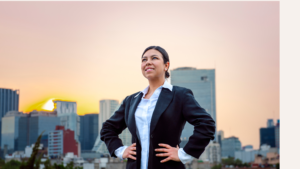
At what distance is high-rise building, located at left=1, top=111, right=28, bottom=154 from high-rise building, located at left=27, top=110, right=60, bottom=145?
5.17 ft

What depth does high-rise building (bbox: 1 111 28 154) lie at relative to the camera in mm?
121938

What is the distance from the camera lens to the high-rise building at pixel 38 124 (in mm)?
125750

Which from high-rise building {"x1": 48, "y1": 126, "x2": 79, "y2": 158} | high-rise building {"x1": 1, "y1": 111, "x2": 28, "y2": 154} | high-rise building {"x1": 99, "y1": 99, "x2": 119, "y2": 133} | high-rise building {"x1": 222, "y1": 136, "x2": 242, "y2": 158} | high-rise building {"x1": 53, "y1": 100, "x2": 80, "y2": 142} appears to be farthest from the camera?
high-rise building {"x1": 222, "y1": 136, "x2": 242, "y2": 158}

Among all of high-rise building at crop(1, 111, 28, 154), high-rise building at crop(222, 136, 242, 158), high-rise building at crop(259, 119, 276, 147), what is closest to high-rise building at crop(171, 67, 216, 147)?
high-rise building at crop(222, 136, 242, 158)

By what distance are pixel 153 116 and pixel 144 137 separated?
6.2 inches

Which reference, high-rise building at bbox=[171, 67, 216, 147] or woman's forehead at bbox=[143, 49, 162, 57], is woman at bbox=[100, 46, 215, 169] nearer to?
woman's forehead at bbox=[143, 49, 162, 57]

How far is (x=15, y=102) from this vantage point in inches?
5605

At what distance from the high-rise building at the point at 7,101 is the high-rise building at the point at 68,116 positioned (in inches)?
580

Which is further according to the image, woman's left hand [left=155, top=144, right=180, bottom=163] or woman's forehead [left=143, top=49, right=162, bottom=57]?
woman's forehead [left=143, top=49, right=162, bottom=57]

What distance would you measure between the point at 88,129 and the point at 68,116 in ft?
33.2

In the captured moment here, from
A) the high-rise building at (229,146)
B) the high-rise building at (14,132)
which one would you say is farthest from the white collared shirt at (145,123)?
the high-rise building at (229,146)

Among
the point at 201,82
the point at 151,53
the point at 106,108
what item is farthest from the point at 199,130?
the point at 106,108

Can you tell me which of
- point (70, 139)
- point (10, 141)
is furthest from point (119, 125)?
point (10, 141)

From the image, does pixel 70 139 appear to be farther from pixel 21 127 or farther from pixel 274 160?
pixel 274 160
